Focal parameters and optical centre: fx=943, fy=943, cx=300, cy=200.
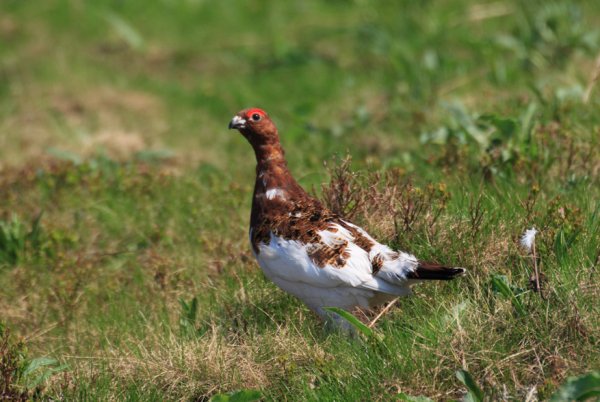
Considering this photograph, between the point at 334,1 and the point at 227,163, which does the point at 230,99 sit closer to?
the point at 227,163

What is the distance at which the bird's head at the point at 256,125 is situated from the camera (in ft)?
16.4

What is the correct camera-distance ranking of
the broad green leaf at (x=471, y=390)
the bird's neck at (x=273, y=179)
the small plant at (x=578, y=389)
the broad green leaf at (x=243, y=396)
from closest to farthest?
the small plant at (x=578, y=389), the broad green leaf at (x=471, y=390), the broad green leaf at (x=243, y=396), the bird's neck at (x=273, y=179)

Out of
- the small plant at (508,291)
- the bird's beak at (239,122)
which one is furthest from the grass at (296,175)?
the bird's beak at (239,122)

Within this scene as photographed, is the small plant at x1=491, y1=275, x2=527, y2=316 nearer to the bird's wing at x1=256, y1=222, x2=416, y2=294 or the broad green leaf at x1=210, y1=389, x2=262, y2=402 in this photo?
the bird's wing at x1=256, y1=222, x2=416, y2=294

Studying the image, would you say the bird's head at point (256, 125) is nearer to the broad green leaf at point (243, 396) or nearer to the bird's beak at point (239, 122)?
the bird's beak at point (239, 122)

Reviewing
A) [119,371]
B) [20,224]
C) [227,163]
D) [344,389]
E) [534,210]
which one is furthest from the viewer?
[227,163]

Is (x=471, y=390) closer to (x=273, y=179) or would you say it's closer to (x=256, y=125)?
(x=273, y=179)

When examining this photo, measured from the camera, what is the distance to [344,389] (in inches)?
161

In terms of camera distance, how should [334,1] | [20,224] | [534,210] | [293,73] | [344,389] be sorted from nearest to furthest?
[344,389] < [534,210] < [20,224] < [293,73] < [334,1]

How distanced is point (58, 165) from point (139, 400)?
3497 mm

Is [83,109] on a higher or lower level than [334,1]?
lower

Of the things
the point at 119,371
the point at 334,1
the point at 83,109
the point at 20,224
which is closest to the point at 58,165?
the point at 20,224

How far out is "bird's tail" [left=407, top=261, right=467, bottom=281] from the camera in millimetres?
4137

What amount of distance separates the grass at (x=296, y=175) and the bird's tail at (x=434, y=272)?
20 centimetres
